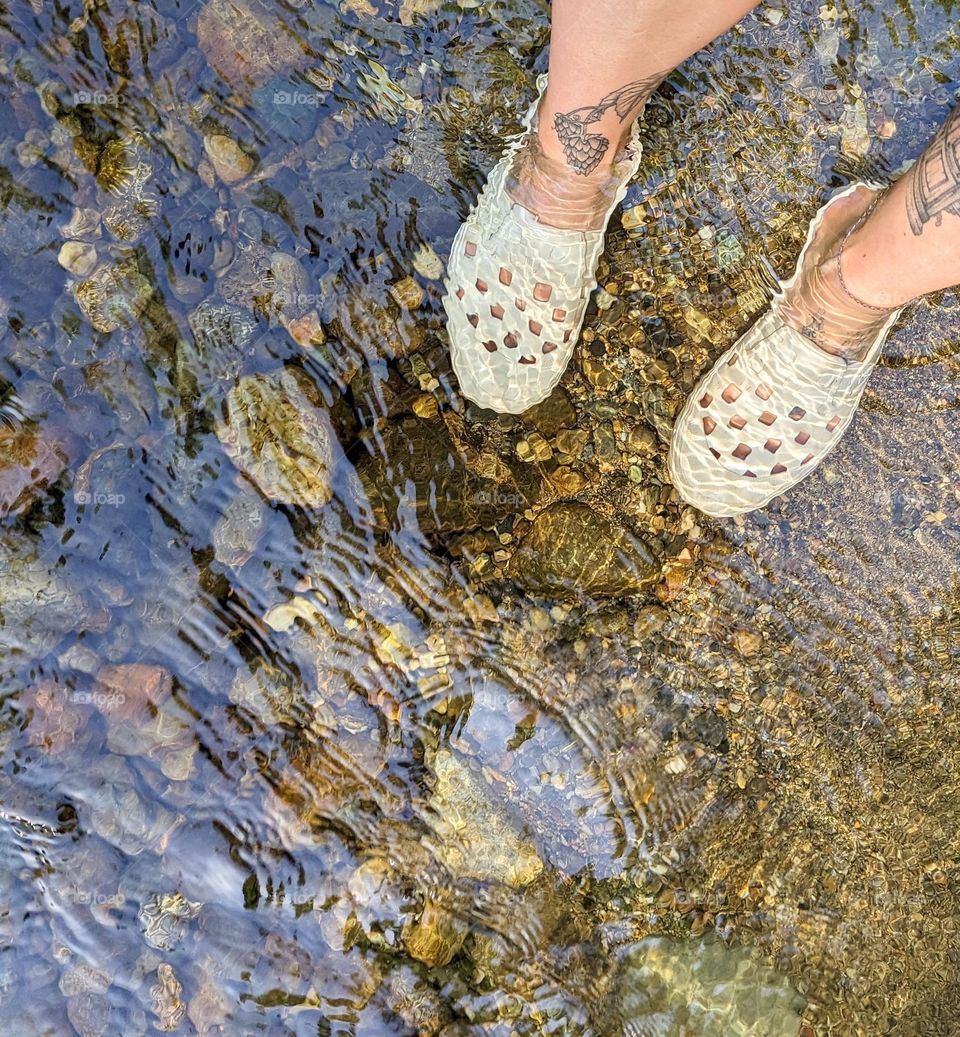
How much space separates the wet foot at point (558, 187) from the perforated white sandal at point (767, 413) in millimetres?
632

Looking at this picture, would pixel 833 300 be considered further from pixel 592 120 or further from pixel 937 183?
pixel 592 120

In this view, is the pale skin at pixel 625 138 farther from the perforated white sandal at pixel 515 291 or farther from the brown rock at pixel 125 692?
the brown rock at pixel 125 692

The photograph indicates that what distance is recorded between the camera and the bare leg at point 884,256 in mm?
1938

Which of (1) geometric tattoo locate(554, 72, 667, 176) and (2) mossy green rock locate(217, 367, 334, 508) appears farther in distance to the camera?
(2) mossy green rock locate(217, 367, 334, 508)

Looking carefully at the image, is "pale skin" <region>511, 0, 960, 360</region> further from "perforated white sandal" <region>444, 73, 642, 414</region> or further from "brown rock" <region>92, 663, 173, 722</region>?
"brown rock" <region>92, 663, 173, 722</region>

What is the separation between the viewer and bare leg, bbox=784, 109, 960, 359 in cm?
194

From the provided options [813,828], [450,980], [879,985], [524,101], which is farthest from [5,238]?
[879,985]

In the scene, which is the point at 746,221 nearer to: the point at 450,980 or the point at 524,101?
the point at 524,101

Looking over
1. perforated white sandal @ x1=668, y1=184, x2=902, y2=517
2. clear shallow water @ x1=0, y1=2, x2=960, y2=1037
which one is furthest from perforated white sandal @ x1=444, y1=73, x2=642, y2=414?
perforated white sandal @ x1=668, y1=184, x2=902, y2=517

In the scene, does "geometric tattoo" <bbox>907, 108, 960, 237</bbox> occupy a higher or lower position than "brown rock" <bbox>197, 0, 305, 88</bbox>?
higher

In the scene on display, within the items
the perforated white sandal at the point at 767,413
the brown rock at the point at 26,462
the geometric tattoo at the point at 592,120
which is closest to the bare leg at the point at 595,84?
the geometric tattoo at the point at 592,120

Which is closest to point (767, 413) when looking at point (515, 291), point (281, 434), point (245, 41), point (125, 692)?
point (515, 291)

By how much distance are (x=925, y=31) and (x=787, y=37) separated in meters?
0.44

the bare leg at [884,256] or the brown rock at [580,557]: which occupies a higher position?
the bare leg at [884,256]
